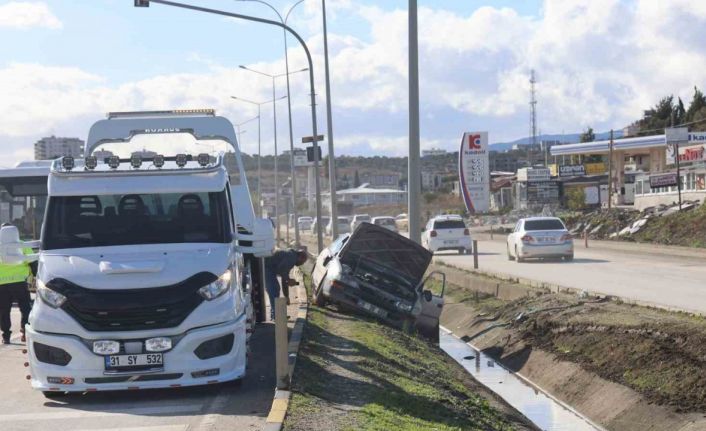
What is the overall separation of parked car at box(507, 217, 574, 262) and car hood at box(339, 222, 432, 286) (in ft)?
58.6

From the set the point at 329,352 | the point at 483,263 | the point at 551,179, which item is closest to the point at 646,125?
the point at 551,179

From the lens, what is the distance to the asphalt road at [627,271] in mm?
23594

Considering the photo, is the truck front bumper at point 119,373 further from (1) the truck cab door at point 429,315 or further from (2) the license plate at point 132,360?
(1) the truck cab door at point 429,315

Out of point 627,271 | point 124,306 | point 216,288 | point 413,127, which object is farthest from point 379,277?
point 627,271

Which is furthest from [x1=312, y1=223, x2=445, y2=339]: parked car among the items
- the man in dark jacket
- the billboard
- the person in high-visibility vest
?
the billboard

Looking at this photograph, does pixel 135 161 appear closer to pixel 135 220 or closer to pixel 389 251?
pixel 135 220

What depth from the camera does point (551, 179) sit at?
8950 centimetres

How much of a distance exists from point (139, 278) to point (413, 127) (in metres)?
12.9

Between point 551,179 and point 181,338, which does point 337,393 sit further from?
point 551,179

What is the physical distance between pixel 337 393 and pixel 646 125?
10630 cm

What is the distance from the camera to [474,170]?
164 feet

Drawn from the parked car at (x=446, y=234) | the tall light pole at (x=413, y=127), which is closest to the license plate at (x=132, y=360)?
the tall light pole at (x=413, y=127)

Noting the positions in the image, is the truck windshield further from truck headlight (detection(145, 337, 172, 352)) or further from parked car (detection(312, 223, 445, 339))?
parked car (detection(312, 223, 445, 339))

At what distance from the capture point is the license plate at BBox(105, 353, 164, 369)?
34.0 feet
